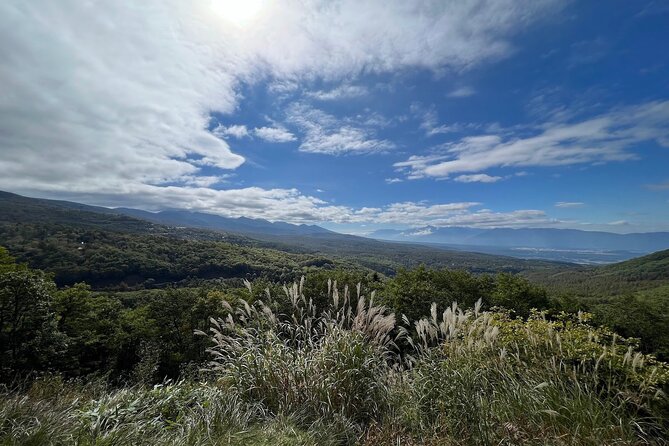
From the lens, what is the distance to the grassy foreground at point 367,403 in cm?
260

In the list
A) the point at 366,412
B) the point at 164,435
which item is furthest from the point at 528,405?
the point at 164,435

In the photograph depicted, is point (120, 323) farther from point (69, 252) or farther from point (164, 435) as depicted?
point (69, 252)

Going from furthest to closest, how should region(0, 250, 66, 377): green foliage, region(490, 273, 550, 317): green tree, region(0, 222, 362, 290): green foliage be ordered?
region(0, 222, 362, 290): green foliage
region(490, 273, 550, 317): green tree
region(0, 250, 66, 377): green foliage

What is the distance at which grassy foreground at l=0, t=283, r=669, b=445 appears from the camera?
260 cm

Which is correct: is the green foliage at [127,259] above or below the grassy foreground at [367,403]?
below

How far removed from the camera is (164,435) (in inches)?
101

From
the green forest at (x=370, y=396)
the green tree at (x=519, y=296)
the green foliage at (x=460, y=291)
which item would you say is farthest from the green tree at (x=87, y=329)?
the green tree at (x=519, y=296)

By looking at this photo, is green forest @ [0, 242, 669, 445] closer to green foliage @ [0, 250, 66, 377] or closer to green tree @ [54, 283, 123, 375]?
green foliage @ [0, 250, 66, 377]

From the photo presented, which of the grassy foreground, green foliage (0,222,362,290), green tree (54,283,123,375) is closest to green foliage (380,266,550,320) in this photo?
the grassy foreground

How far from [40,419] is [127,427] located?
2.54 feet

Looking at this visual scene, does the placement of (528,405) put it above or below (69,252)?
above

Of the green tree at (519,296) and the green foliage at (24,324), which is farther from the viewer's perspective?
the green tree at (519,296)

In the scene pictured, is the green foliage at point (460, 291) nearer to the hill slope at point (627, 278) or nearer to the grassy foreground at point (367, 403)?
the grassy foreground at point (367, 403)

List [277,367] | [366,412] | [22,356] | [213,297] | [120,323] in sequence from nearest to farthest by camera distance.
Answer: [366,412] < [277,367] < [22,356] < [120,323] < [213,297]
